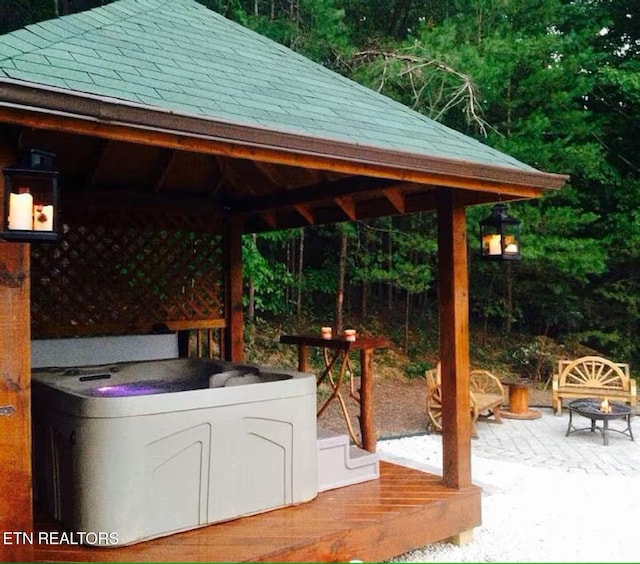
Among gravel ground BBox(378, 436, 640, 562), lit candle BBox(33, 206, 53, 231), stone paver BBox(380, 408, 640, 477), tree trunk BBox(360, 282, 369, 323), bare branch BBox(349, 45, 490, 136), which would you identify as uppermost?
bare branch BBox(349, 45, 490, 136)

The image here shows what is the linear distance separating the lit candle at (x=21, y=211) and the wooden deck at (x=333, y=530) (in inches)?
55.4

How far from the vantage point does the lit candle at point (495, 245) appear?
4.04 m

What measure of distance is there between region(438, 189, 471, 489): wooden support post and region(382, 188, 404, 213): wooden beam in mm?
379

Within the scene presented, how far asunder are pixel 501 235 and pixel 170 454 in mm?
2537

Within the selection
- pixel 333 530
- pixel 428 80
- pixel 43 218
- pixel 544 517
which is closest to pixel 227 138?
pixel 43 218

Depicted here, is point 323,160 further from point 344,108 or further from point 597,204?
point 597,204

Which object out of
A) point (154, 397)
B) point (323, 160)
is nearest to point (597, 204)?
point (323, 160)

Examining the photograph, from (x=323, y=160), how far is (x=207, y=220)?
8.36 ft

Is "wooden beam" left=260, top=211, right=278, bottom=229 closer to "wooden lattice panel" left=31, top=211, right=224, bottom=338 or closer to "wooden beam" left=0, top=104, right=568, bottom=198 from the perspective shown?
"wooden lattice panel" left=31, top=211, right=224, bottom=338

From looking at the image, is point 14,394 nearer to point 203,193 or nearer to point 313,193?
point 313,193

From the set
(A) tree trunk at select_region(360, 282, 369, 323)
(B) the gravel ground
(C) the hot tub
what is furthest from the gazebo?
(A) tree trunk at select_region(360, 282, 369, 323)

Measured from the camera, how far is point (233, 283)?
18.0ft

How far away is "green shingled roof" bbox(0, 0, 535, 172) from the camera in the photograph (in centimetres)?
273

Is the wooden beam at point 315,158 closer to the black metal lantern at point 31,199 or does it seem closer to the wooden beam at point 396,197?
the black metal lantern at point 31,199
